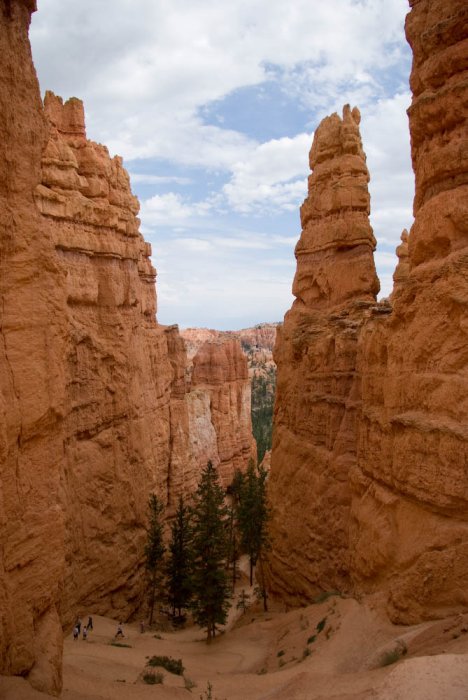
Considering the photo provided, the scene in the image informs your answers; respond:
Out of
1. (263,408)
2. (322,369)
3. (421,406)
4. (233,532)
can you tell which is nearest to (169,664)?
(421,406)

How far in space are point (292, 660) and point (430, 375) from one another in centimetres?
899

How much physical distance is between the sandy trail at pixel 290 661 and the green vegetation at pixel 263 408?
135ft

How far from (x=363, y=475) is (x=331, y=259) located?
10165 millimetres

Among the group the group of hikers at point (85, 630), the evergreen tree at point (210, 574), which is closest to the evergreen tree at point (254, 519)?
the evergreen tree at point (210, 574)

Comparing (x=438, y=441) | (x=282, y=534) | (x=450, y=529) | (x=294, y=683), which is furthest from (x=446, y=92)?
(x=282, y=534)

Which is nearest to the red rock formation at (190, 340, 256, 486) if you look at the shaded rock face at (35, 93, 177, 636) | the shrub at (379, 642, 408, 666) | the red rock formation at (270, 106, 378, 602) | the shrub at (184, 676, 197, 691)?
the shaded rock face at (35, 93, 177, 636)

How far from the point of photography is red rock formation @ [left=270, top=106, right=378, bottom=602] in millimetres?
19406

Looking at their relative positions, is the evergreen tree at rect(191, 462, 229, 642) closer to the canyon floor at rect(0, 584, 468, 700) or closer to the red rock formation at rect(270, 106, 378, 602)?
the canyon floor at rect(0, 584, 468, 700)

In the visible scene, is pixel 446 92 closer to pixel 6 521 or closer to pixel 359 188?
pixel 359 188

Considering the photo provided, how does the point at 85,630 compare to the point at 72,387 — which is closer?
the point at 85,630

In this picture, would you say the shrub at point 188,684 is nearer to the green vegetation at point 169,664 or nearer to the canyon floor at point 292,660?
the canyon floor at point 292,660

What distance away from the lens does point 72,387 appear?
21.1 meters

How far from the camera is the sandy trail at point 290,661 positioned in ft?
24.6

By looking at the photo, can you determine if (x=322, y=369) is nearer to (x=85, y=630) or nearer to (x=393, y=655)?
(x=393, y=655)
